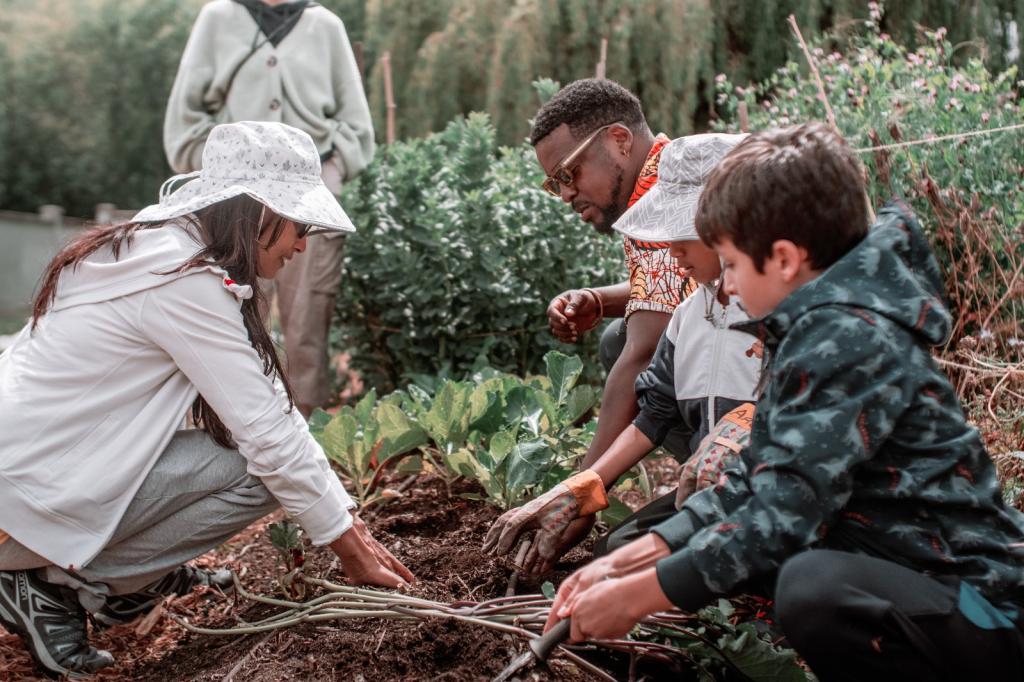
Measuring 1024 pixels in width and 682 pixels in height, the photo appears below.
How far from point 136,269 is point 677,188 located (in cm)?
125

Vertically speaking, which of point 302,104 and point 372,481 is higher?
point 302,104

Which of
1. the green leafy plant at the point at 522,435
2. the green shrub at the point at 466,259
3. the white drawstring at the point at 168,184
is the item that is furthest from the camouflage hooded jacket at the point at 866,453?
the green shrub at the point at 466,259

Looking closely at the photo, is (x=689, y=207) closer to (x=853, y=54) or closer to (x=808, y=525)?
(x=808, y=525)

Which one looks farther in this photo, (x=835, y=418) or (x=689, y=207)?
(x=689, y=207)

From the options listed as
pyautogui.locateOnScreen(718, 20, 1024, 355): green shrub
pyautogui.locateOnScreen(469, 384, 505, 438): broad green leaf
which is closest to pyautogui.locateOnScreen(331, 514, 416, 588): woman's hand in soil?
pyautogui.locateOnScreen(469, 384, 505, 438): broad green leaf

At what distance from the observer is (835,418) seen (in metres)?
1.58

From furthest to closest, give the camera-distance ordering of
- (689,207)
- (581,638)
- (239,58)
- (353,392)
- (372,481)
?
(353,392) < (239,58) < (372,481) < (689,207) < (581,638)

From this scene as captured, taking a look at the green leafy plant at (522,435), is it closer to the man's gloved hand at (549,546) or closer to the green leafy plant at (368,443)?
the green leafy plant at (368,443)

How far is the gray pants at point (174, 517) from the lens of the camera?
2.61 m

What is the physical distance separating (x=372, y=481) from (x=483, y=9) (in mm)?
6191

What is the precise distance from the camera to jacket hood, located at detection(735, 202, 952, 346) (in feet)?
5.29

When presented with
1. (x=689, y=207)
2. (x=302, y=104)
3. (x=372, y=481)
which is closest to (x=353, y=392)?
(x=302, y=104)

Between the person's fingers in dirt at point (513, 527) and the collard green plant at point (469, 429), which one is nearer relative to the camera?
the person's fingers in dirt at point (513, 527)

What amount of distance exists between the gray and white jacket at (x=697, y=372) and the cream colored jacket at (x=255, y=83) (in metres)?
2.52
